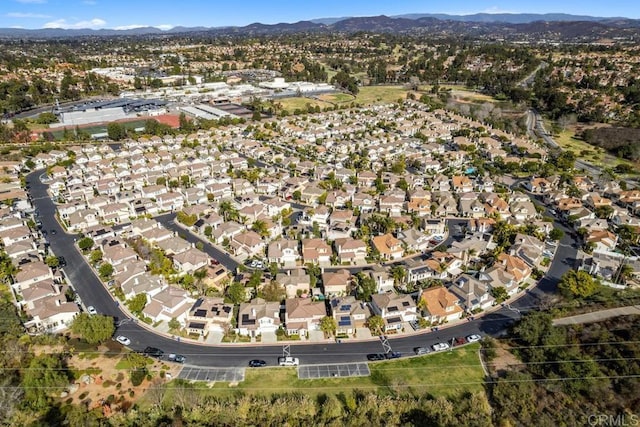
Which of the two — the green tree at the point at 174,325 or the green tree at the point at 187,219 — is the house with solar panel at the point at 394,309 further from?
the green tree at the point at 187,219

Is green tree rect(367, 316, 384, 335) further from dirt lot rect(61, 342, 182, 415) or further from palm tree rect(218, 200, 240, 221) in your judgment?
palm tree rect(218, 200, 240, 221)

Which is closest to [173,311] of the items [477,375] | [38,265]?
[38,265]

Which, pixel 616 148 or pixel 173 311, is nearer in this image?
pixel 173 311

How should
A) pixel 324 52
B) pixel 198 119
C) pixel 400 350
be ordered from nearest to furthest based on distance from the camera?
pixel 400 350
pixel 198 119
pixel 324 52

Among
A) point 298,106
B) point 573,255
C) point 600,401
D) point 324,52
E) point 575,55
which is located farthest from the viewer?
point 324,52

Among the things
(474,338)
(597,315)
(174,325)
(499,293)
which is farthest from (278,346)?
(597,315)

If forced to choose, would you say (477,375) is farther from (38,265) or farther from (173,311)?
(38,265)

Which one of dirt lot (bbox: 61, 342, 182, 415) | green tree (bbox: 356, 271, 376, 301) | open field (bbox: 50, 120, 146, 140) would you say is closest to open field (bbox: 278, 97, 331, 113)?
open field (bbox: 50, 120, 146, 140)
